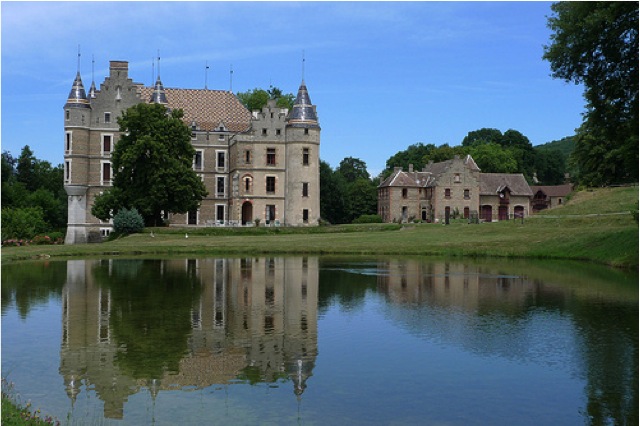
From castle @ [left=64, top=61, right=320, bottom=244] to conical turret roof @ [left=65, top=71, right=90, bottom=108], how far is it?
9 cm

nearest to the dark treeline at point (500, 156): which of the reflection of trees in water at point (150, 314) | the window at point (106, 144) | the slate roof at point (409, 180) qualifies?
the slate roof at point (409, 180)

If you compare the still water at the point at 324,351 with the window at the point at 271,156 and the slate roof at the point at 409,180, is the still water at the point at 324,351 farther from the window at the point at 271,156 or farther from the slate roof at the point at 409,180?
the slate roof at the point at 409,180

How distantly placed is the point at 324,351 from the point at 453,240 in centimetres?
3390

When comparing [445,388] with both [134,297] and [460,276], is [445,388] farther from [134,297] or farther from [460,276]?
[460,276]

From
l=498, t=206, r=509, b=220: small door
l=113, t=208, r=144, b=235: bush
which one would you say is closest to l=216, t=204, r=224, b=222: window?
l=113, t=208, r=144, b=235: bush

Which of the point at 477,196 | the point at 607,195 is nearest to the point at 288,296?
the point at 607,195

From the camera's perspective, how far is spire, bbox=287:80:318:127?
226ft

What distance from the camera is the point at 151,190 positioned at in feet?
188

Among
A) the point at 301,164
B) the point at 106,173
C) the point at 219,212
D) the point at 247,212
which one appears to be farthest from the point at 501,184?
the point at 106,173

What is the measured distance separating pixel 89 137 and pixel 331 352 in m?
57.5

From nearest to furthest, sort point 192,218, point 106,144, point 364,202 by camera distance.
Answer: point 106,144 → point 192,218 → point 364,202

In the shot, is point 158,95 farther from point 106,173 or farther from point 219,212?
point 219,212

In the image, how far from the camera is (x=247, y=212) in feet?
230

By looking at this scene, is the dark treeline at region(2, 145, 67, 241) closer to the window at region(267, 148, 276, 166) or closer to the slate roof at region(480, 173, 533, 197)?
the window at region(267, 148, 276, 166)
